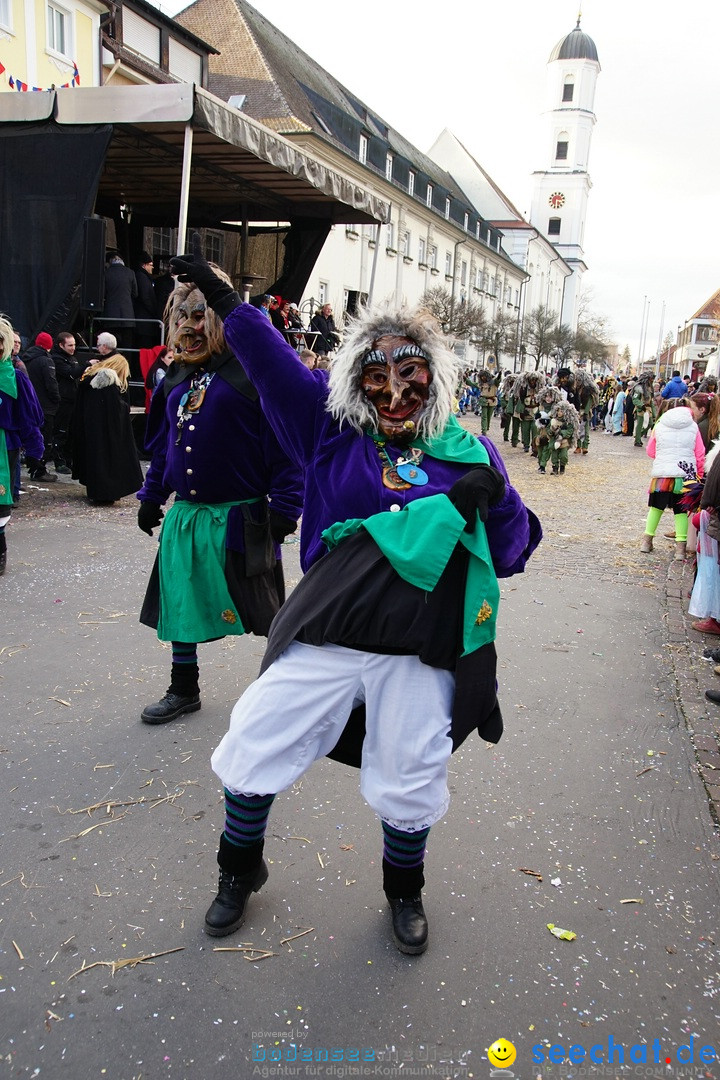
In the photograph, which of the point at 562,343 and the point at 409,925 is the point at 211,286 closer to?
the point at 409,925

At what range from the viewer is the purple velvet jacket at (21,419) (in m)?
6.30

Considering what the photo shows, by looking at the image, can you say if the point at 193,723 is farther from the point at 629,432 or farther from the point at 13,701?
the point at 629,432

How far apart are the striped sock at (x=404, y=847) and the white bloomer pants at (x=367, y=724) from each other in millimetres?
145

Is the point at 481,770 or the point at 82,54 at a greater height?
the point at 82,54

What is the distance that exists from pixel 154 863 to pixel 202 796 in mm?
463

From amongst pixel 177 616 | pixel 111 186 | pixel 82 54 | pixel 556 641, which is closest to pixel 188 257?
pixel 177 616

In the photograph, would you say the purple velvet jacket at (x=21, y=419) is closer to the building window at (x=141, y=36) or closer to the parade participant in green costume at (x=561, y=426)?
the parade participant in green costume at (x=561, y=426)

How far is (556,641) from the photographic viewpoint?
5598 millimetres

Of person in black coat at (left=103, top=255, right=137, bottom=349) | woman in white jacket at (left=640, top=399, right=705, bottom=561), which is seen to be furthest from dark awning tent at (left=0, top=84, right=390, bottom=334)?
woman in white jacket at (left=640, top=399, right=705, bottom=561)

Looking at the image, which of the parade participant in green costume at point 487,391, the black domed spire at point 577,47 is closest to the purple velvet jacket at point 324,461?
the parade participant in green costume at point 487,391

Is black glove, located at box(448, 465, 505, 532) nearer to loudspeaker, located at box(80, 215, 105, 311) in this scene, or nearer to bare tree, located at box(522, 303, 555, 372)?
loudspeaker, located at box(80, 215, 105, 311)

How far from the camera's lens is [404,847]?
2451mm

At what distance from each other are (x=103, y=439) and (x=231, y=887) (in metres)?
7.51

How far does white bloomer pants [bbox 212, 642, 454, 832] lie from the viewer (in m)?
2.25
